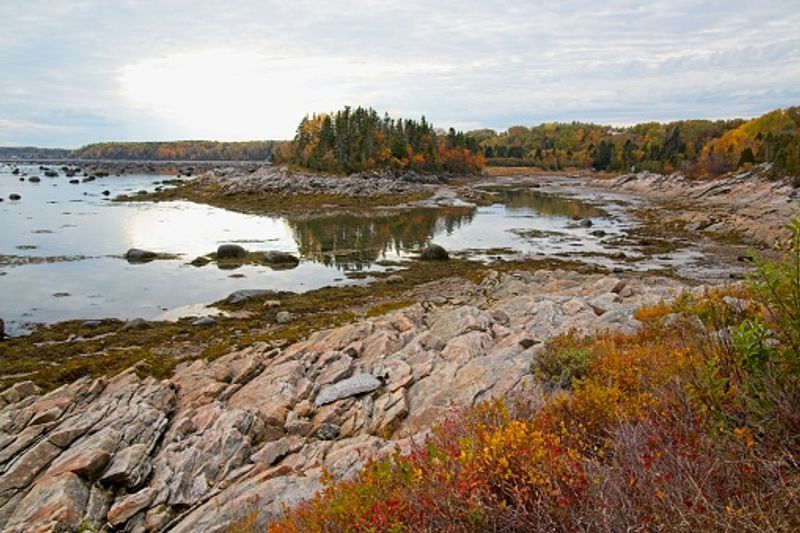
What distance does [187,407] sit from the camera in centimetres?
1313

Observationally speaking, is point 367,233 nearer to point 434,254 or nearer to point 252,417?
point 434,254

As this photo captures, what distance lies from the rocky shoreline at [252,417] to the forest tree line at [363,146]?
9654 centimetres

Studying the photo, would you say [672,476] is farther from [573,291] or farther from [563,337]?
[573,291]

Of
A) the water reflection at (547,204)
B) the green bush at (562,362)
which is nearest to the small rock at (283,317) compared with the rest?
the green bush at (562,362)

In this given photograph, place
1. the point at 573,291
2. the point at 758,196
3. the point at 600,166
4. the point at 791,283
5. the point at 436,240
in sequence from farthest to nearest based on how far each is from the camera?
the point at 600,166 < the point at 758,196 < the point at 436,240 < the point at 573,291 < the point at 791,283

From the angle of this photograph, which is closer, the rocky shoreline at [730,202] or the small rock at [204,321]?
the small rock at [204,321]

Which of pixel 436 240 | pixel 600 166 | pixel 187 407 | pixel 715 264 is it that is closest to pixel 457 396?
pixel 187 407

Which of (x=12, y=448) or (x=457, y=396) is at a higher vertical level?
(x=457, y=396)

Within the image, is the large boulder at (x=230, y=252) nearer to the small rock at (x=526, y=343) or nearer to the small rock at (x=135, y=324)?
the small rock at (x=135, y=324)

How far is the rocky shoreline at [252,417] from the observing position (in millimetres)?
8992

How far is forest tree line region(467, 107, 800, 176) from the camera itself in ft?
305

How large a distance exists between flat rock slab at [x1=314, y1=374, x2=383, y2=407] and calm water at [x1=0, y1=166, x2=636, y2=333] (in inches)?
654

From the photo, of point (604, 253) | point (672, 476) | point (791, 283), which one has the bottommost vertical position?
Result: point (604, 253)

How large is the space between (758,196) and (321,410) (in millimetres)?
79914
